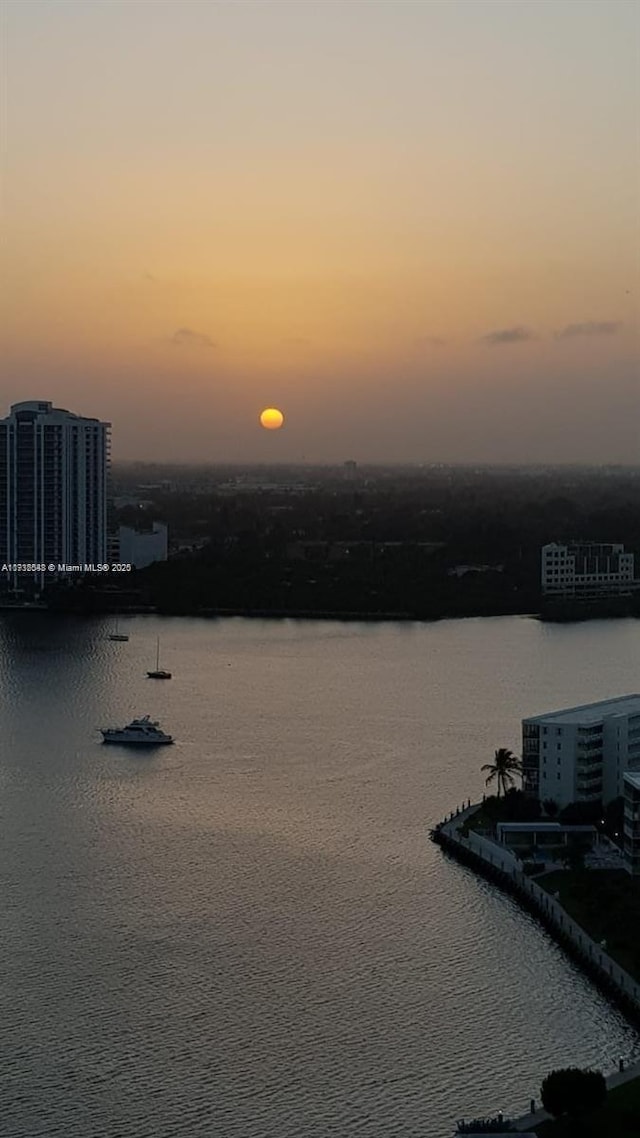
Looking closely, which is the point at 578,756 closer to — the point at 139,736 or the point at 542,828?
the point at 542,828

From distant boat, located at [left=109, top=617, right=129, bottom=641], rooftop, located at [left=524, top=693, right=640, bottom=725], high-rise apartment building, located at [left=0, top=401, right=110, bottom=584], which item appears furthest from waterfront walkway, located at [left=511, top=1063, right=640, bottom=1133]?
high-rise apartment building, located at [left=0, top=401, right=110, bottom=584]

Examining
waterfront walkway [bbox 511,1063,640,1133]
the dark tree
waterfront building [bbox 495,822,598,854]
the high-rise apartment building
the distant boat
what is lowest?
waterfront walkway [bbox 511,1063,640,1133]

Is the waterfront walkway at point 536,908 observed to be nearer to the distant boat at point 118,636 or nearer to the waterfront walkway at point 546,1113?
the waterfront walkway at point 546,1113

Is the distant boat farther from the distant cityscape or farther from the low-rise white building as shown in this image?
the low-rise white building

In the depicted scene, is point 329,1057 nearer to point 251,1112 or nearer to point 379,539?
point 251,1112

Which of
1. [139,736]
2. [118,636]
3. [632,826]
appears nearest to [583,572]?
[118,636]

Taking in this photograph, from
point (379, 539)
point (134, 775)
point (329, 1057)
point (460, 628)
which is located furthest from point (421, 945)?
point (379, 539)

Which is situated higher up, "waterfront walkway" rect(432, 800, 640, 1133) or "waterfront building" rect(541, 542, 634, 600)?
"waterfront building" rect(541, 542, 634, 600)
